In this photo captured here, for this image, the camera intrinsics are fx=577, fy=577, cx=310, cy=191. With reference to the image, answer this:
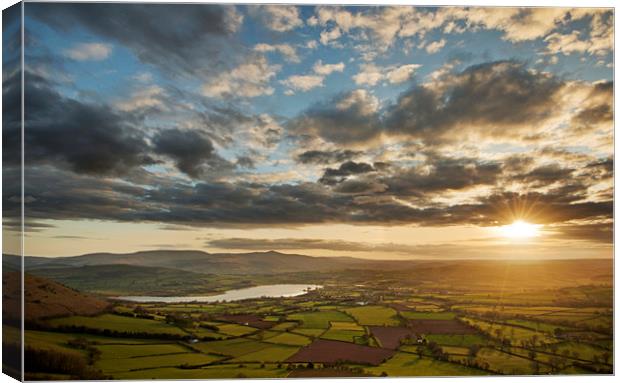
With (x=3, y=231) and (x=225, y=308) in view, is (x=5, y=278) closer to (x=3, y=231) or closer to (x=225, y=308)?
(x=3, y=231)

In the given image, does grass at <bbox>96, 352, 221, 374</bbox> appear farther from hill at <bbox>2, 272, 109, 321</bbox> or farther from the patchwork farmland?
hill at <bbox>2, 272, 109, 321</bbox>

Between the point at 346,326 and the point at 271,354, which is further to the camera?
the point at 346,326

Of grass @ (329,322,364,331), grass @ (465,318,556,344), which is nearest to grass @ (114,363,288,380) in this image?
grass @ (329,322,364,331)

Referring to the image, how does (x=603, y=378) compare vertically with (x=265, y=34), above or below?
below

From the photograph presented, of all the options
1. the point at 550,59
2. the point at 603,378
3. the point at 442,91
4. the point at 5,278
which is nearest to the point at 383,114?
the point at 442,91

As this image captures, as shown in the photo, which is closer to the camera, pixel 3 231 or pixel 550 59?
pixel 3 231

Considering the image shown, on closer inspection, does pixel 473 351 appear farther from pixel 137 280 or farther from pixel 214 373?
pixel 137 280

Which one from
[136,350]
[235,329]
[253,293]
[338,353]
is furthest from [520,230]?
[136,350]
